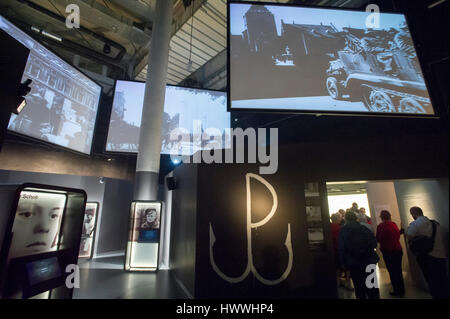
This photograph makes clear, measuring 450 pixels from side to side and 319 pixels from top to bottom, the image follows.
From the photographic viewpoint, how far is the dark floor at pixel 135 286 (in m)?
3.02

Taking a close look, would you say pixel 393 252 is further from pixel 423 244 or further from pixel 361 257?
pixel 361 257

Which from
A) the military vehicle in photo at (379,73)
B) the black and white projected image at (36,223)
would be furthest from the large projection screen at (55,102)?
the military vehicle in photo at (379,73)

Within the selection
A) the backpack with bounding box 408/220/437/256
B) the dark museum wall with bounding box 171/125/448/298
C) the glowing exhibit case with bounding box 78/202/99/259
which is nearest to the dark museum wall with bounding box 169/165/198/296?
the dark museum wall with bounding box 171/125/448/298

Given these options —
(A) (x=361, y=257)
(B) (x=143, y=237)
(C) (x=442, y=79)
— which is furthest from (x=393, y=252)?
(B) (x=143, y=237)

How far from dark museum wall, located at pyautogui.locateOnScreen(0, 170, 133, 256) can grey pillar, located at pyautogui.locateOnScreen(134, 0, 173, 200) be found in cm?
242

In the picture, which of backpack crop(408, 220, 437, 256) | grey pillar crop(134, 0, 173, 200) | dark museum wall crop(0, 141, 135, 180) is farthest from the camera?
dark museum wall crop(0, 141, 135, 180)

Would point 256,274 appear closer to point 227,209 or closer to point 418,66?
point 227,209

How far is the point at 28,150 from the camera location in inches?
201

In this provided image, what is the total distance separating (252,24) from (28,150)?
5.94m

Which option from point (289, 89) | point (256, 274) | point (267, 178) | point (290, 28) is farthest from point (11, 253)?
point (290, 28)

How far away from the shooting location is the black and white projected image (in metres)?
1.52

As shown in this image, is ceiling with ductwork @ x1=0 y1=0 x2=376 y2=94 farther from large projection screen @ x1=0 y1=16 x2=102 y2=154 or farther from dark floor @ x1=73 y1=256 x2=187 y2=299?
dark floor @ x1=73 y1=256 x2=187 y2=299

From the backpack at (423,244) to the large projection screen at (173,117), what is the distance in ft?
15.0

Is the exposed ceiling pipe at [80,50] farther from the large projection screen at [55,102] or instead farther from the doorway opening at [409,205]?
the doorway opening at [409,205]
